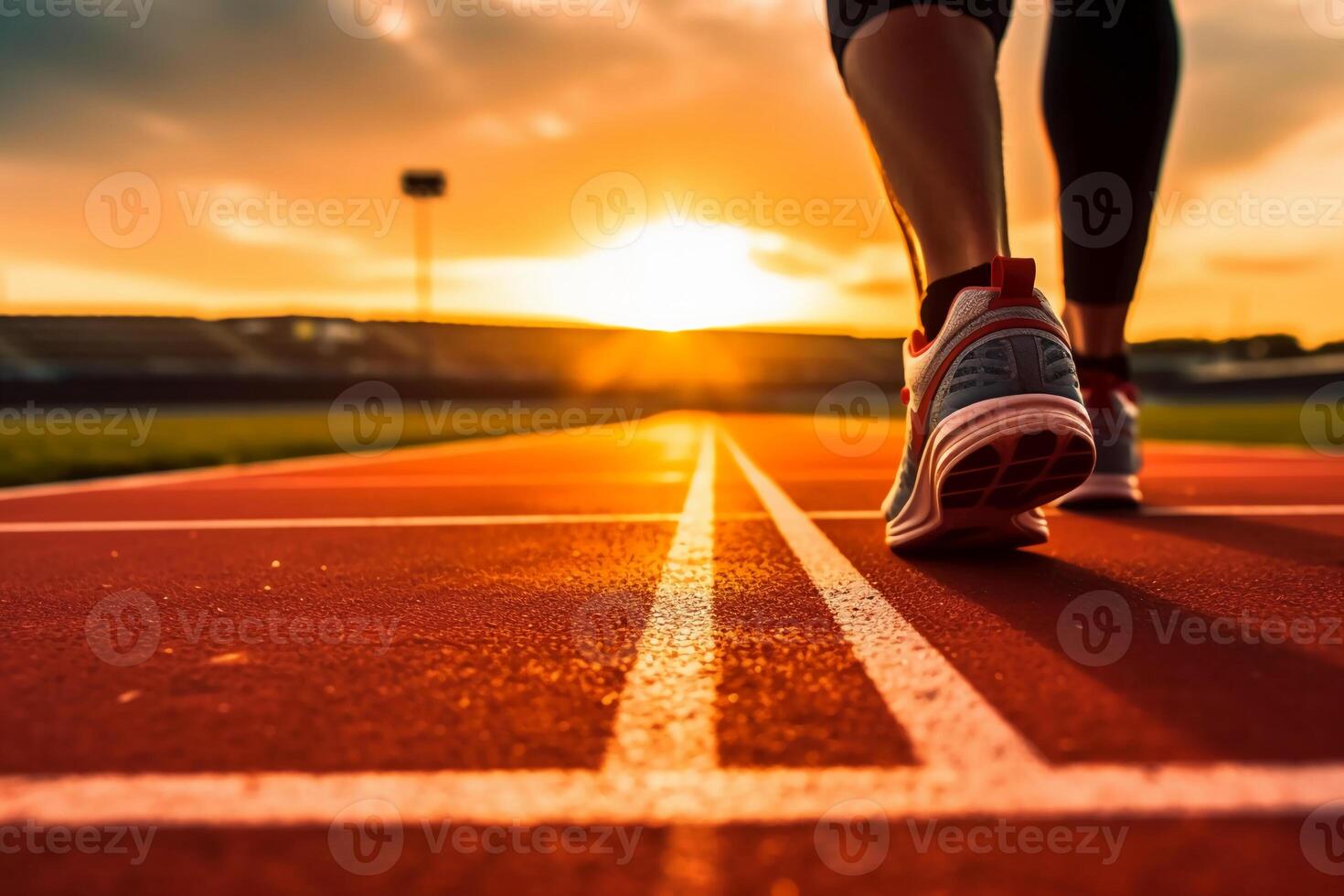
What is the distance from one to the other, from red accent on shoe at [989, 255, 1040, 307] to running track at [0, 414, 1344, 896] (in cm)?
55

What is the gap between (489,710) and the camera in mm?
1097

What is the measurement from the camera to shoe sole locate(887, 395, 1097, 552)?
175cm

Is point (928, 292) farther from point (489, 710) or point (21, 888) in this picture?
point (21, 888)

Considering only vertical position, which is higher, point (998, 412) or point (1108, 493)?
point (998, 412)

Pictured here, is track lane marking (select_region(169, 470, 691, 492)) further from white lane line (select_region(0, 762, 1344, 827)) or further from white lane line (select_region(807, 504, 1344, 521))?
white lane line (select_region(0, 762, 1344, 827))

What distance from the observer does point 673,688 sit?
118 cm

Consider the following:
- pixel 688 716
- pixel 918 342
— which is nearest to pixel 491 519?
pixel 918 342

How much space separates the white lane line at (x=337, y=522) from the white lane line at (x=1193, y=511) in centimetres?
57

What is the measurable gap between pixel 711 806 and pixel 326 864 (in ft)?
1.03

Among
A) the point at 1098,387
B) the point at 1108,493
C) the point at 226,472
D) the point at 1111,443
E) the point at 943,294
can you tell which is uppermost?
the point at 943,294

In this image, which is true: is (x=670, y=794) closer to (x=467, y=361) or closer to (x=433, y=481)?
(x=433, y=481)

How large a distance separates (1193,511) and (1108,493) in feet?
1.19

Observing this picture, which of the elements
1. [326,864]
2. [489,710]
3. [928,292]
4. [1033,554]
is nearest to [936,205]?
[928,292]

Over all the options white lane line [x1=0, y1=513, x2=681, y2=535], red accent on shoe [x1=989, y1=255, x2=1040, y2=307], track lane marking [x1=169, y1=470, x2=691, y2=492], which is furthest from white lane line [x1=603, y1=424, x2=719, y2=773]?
track lane marking [x1=169, y1=470, x2=691, y2=492]
